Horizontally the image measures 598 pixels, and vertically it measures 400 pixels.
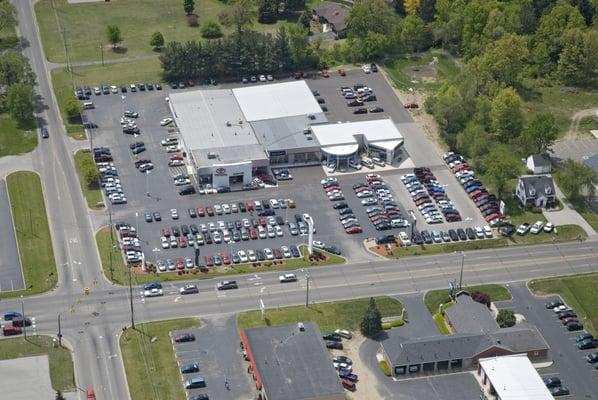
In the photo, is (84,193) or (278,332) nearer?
(278,332)

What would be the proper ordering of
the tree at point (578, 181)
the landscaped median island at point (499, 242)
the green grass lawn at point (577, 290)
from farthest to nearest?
the tree at point (578, 181) < the landscaped median island at point (499, 242) < the green grass lawn at point (577, 290)

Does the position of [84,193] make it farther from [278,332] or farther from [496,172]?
[496,172]

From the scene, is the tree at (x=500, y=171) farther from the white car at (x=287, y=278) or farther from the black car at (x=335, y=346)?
the black car at (x=335, y=346)

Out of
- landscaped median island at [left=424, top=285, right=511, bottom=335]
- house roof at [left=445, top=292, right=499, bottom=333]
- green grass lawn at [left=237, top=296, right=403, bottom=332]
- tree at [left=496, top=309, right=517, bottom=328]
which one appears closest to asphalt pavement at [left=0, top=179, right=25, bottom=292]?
green grass lawn at [left=237, top=296, right=403, bottom=332]

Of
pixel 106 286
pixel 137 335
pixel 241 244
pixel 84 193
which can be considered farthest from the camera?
pixel 84 193

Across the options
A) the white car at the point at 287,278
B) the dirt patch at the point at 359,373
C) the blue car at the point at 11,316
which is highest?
the blue car at the point at 11,316

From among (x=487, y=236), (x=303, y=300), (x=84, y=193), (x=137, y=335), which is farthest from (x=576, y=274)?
(x=84, y=193)

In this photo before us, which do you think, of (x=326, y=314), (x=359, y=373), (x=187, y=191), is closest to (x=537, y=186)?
(x=326, y=314)

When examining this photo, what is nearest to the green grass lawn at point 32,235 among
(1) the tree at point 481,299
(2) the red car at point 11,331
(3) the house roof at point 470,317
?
(2) the red car at point 11,331
